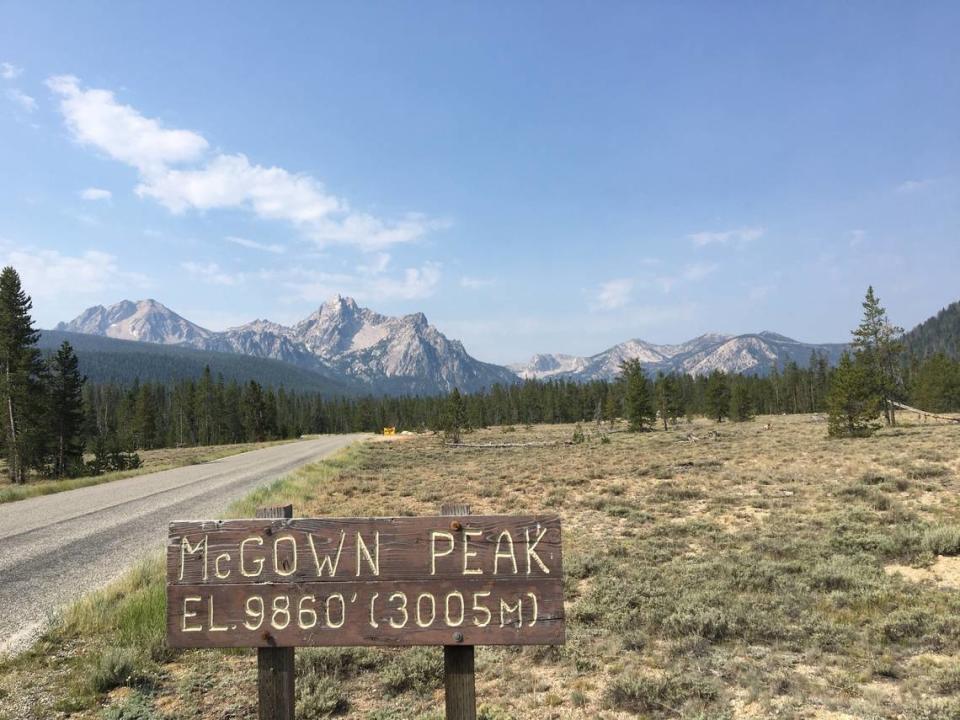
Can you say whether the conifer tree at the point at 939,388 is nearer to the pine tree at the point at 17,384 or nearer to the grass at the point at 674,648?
the grass at the point at 674,648

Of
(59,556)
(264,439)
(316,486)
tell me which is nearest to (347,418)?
(264,439)

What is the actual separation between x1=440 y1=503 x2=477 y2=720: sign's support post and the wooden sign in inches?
6.9

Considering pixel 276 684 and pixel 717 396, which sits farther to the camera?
pixel 717 396

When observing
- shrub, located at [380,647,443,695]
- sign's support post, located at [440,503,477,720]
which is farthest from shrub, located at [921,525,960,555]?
sign's support post, located at [440,503,477,720]

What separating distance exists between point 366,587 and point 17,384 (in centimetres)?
4774

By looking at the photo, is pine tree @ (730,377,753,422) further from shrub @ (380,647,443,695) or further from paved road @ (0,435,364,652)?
shrub @ (380,647,443,695)

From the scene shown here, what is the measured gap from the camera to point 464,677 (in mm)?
3355

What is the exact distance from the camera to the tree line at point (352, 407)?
37844 millimetres

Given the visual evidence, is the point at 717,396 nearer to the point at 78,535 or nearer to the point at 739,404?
the point at 739,404

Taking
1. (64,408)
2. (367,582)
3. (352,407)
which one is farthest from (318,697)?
(352,407)

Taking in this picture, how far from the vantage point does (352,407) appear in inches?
6688

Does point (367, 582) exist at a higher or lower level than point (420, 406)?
higher

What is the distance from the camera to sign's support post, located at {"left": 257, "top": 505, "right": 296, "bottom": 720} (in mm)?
3414

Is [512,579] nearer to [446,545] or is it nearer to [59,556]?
[446,545]
